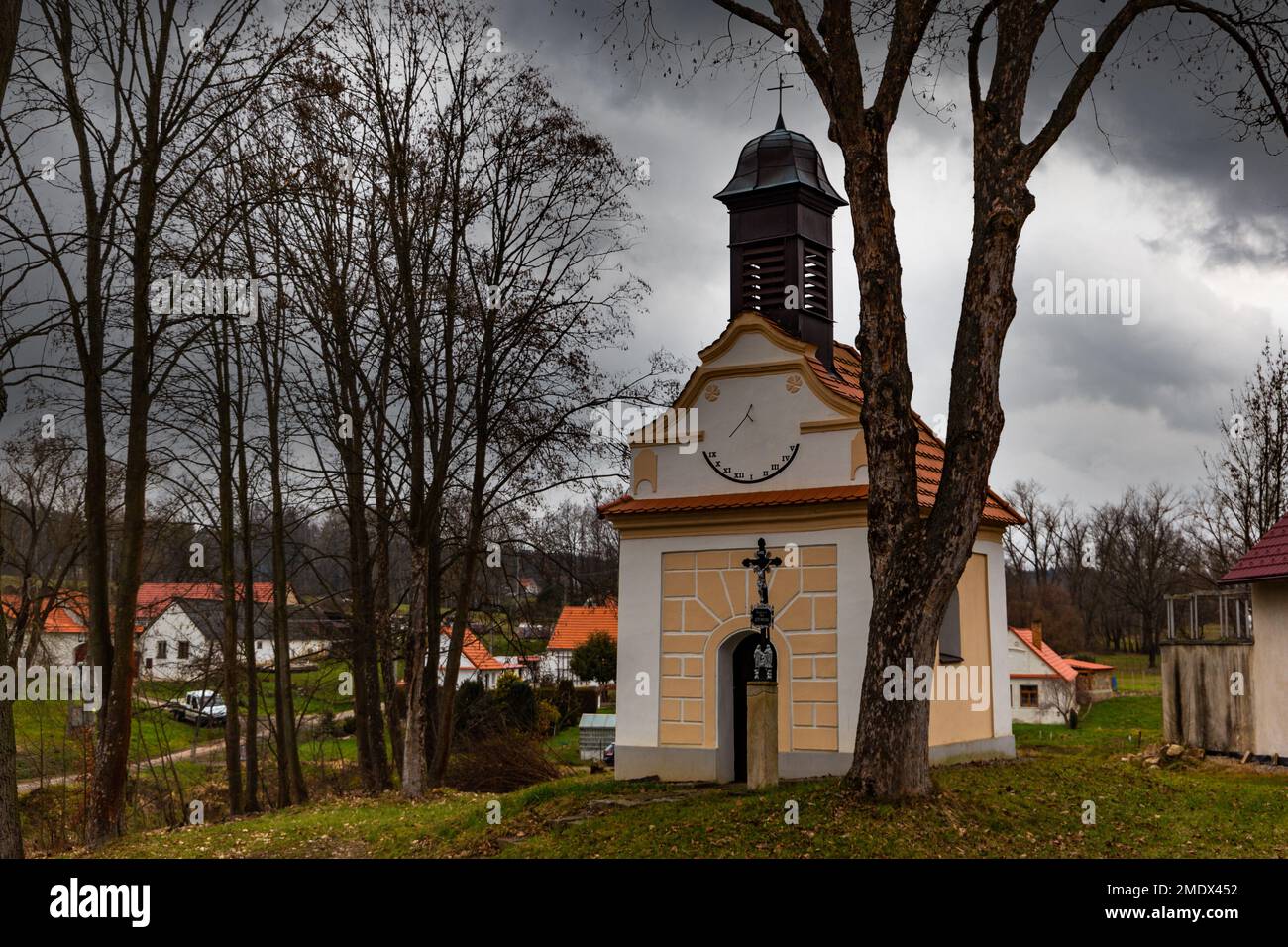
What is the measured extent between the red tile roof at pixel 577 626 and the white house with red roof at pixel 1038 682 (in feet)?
54.0

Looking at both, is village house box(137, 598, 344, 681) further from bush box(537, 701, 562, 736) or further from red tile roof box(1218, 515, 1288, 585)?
red tile roof box(1218, 515, 1288, 585)

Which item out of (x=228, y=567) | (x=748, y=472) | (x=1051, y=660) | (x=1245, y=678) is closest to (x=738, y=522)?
(x=748, y=472)

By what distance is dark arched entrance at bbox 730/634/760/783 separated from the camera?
56.0 feet

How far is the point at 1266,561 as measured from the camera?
19.7 metres

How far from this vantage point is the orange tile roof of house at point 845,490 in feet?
54.3

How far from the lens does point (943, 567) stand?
11453 mm

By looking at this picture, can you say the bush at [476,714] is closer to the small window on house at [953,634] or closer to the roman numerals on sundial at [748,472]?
the roman numerals on sundial at [748,472]

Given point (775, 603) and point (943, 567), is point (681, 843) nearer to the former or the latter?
point (943, 567)

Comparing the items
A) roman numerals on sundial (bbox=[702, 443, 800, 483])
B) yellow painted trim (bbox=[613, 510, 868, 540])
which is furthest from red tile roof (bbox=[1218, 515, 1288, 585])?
roman numerals on sundial (bbox=[702, 443, 800, 483])

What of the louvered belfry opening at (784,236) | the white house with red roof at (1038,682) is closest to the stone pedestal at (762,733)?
the louvered belfry opening at (784,236)

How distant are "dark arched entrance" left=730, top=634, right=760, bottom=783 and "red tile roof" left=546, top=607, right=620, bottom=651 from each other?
104 ft

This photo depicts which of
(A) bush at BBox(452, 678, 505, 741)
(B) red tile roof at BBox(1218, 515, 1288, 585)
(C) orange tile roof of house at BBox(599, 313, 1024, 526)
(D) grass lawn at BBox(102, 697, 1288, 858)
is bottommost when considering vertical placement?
(A) bush at BBox(452, 678, 505, 741)

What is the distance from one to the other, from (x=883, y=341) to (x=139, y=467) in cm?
947

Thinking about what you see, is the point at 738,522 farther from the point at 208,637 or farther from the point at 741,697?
the point at 208,637
